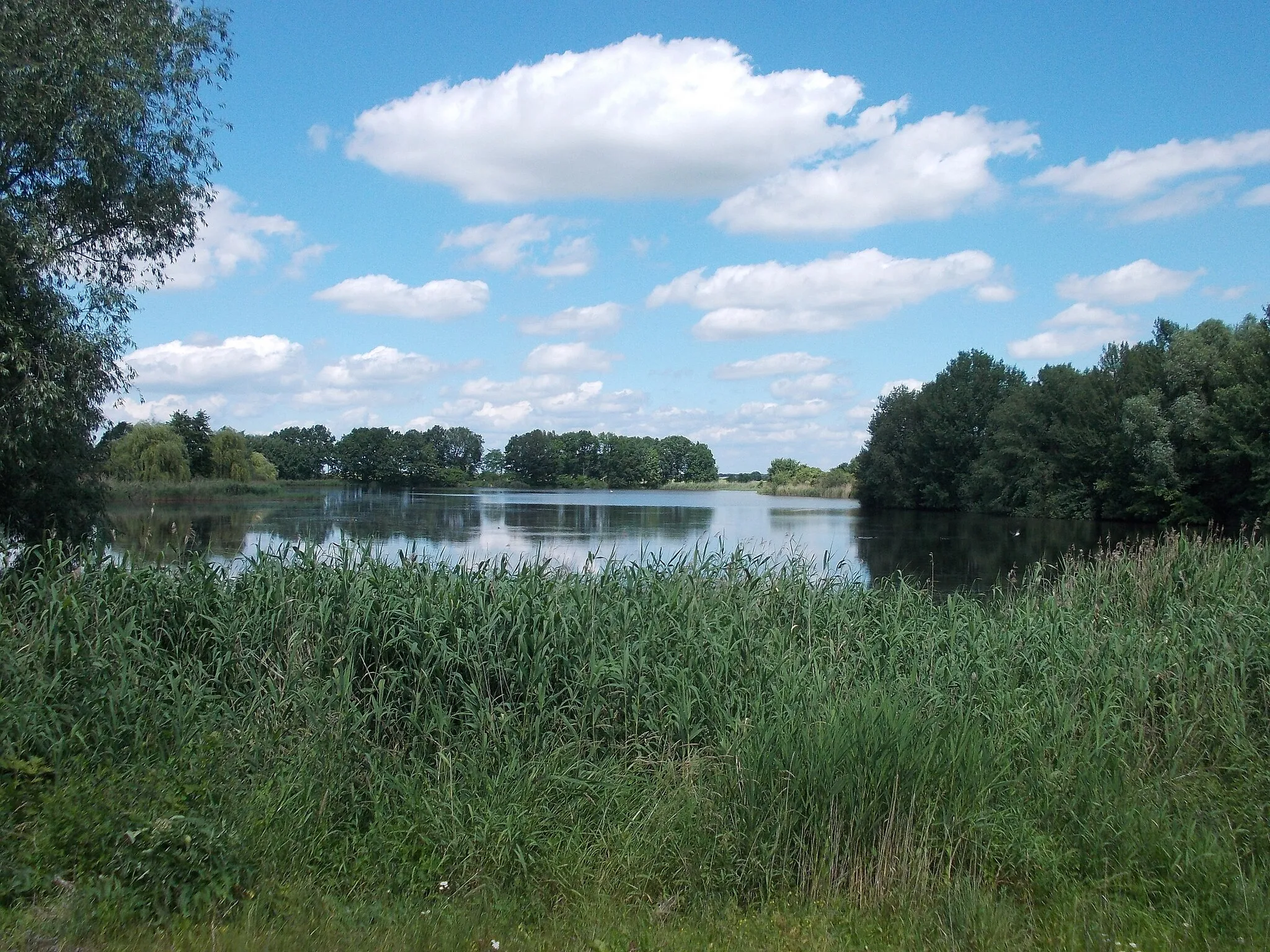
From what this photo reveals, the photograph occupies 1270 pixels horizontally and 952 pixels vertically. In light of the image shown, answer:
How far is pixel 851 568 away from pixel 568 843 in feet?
24.5

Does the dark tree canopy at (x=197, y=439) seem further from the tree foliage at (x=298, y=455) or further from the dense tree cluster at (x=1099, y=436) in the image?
the dense tree cluster at (x=1099, y=436)

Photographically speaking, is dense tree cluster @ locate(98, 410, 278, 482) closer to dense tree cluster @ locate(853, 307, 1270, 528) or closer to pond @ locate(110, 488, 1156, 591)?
pond @ locate(110, 488, 1156, 591)

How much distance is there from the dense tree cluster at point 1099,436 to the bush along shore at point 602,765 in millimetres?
27847

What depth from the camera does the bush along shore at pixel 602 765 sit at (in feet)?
13.5

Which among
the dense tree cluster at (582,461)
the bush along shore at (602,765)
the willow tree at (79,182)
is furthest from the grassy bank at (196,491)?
the dense tree cluster at (582,461)

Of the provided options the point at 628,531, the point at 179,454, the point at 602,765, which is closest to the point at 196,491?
the point at 179,454

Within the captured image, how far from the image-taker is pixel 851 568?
11.6m

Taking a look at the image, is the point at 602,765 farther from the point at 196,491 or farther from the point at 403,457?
the point at 403,457

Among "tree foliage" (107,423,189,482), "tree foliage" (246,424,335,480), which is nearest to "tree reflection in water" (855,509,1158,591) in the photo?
"tree foliage" (107,423,189,482)

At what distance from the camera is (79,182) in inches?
504

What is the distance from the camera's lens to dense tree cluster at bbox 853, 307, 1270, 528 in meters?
37.7

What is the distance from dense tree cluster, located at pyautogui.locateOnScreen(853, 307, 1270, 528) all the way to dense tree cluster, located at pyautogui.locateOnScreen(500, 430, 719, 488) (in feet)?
161

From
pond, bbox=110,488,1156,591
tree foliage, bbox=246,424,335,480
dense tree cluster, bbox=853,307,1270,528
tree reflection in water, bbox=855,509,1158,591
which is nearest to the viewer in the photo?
pond, bbox=110,488,1156,591

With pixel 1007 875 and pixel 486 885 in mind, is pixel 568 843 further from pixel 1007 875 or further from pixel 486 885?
pixel 1007 875
